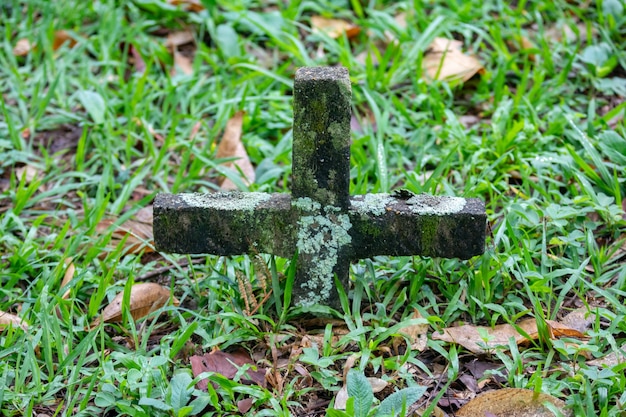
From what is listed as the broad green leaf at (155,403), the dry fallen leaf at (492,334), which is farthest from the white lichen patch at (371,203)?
the broad green leaf at (155,403)

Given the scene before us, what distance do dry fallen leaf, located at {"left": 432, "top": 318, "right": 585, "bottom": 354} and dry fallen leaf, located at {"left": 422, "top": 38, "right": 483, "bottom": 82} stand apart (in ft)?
5.19

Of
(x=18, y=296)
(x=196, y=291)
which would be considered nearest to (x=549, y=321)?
(x=196, y=291)

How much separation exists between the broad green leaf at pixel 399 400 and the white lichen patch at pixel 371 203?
52 cm

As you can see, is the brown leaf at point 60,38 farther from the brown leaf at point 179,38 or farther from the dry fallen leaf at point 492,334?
the dry fallen leaf at point 492,334

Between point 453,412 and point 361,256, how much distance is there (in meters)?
0.53

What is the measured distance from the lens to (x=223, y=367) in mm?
2291

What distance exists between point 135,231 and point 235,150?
594 mm

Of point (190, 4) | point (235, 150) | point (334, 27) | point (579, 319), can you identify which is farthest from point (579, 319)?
point (190, 4)

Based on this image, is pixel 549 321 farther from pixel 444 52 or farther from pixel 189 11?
pixel 189 11

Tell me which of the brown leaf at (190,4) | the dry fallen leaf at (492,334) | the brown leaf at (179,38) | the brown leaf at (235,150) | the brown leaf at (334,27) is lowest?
the dry fallen leaf at (492,334)

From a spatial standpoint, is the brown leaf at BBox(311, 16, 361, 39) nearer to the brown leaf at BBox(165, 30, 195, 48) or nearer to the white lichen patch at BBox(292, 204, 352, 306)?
the brown leaf at BBox(165, 30, 195, 48)

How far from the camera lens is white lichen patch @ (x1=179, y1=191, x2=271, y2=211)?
2371mm

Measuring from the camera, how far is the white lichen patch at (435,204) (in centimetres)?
231

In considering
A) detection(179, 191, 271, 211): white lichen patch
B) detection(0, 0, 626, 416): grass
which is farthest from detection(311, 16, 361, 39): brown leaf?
detection(179, 191, 271, 211): white lichen patch
